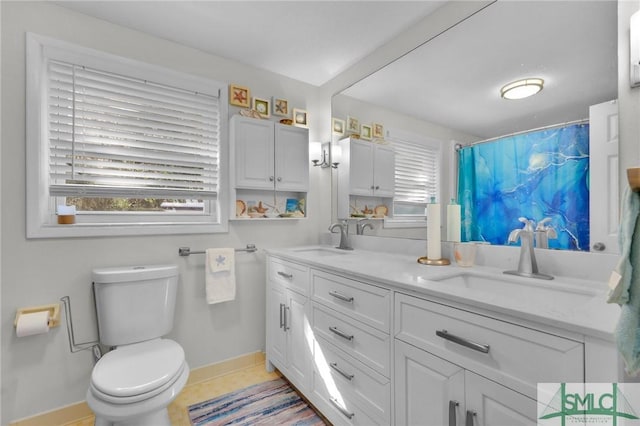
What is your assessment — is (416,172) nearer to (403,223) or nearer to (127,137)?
(403,223)

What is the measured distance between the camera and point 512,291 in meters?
1.21

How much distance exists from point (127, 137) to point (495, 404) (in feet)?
7.47

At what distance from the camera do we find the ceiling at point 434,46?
1183 mm

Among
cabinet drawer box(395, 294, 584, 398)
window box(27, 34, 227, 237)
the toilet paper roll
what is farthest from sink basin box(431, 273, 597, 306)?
the toilet paper roll

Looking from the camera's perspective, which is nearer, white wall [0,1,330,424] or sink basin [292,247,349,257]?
white wall [0,1,330,424]

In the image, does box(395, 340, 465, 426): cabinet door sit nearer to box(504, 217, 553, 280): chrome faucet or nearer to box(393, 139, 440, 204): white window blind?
box(504, 217, 553, 280): chrome faucet

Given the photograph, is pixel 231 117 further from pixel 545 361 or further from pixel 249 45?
pixel 545 361

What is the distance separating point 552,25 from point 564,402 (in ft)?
4.65

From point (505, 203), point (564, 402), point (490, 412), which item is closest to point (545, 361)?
point (564, 402)

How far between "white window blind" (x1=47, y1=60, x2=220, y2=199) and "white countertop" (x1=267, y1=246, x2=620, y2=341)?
108 centimetres

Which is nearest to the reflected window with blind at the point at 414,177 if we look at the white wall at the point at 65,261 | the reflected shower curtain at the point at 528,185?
the reflected shower curtain at the point at 528,185

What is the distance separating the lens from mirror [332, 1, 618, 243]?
116 cm

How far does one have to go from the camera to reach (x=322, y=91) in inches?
103

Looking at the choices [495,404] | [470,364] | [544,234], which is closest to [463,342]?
[470,364]
